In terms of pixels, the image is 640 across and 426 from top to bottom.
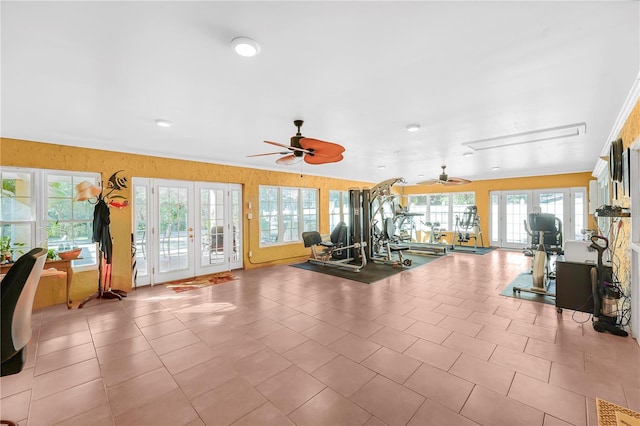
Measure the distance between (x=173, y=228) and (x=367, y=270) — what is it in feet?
13.2

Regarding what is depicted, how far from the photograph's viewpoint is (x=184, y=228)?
5.36 m

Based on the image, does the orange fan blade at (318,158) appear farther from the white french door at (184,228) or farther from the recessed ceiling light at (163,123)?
the white french door at (184,228)

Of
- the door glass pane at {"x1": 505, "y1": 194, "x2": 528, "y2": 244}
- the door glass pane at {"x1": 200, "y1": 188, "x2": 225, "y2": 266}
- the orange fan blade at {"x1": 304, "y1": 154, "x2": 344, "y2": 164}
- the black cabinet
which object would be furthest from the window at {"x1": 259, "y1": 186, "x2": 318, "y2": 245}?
the door glass pane at {"x1": 505, "y1": 194, "x2": 528, "y2": 244}

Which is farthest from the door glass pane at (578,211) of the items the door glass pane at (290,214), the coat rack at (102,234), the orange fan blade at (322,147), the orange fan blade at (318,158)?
the coat rack at (102,234)

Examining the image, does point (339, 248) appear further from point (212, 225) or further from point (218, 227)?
point (212, 225)

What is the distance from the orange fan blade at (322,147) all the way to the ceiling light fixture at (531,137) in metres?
2.67

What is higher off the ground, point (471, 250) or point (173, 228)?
point (173, 228)

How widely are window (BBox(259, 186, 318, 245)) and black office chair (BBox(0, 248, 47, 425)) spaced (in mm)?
4992

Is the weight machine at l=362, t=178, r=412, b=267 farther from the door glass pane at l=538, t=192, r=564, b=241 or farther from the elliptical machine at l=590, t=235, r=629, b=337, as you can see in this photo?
the door glass pane at l=538, t=192, r=564, b=241

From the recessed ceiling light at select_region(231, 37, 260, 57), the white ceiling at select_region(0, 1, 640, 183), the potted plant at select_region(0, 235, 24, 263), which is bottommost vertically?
the potted plant at select_region(0, 235, 24, 263)

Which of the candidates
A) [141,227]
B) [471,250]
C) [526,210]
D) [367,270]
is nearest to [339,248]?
[367,270]

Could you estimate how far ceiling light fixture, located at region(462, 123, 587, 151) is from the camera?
144 inches

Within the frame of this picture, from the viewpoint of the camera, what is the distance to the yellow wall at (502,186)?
755cm

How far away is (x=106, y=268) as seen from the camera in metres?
4.27
